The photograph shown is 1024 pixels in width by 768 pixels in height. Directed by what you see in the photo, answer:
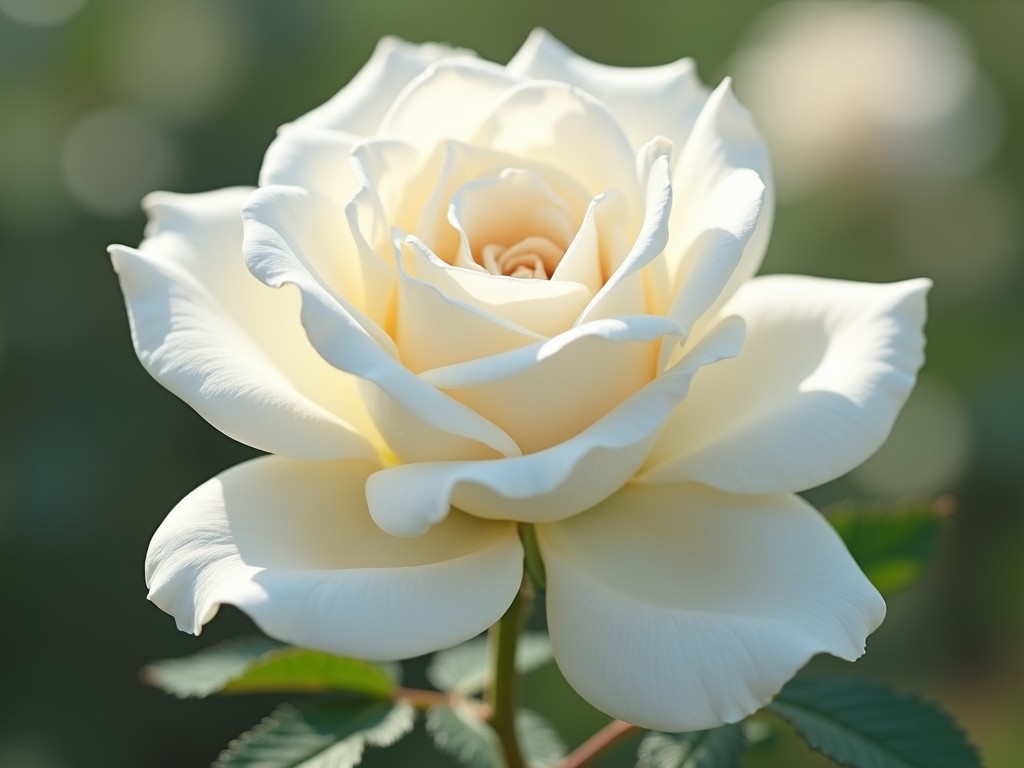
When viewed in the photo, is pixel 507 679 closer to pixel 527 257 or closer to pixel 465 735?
pixel 465 735

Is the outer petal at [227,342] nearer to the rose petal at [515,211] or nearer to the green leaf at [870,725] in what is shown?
the rose petal at [515,211]

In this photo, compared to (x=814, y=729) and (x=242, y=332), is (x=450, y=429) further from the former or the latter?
(x=814, y=729)

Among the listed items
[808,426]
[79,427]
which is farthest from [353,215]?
[79,427]

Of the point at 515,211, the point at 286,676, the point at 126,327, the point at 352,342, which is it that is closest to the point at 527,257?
the point at 515,211

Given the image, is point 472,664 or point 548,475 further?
point 472,664

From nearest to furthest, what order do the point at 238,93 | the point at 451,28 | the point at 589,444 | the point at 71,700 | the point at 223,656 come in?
the point at 589,444
the point at 223,656
the point at 71,700
the point at 238,93
the point at 451,28

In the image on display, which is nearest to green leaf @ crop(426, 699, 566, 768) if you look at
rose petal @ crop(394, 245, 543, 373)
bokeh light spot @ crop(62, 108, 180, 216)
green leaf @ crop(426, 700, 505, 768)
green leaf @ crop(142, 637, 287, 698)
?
green leaf @ crop(426, 700, 505, 768)

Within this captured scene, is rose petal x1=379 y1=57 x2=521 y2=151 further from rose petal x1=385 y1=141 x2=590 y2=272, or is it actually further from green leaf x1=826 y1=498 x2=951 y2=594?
green leaf x1=826 y1=498 x2=951 y2=594
